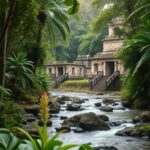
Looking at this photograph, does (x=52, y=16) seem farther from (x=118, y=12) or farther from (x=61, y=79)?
(x=61, y=79)

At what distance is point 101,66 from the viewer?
46.1m

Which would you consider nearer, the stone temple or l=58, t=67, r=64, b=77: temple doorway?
the stone temple

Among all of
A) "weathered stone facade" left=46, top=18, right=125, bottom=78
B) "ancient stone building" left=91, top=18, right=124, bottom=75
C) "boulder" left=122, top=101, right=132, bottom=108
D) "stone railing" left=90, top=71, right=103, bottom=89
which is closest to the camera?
"boulder" left=122, top=101, right=132, bottom=108

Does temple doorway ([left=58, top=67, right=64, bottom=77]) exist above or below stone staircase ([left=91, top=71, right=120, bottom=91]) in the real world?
above

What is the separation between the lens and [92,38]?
62562 mm

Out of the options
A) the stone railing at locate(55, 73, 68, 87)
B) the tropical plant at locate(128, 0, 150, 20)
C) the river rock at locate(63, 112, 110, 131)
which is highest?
the tropical plant at locate(128, 0, 150, 20)

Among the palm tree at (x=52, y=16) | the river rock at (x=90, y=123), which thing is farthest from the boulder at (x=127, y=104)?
the river rock at (x=90, y=123)

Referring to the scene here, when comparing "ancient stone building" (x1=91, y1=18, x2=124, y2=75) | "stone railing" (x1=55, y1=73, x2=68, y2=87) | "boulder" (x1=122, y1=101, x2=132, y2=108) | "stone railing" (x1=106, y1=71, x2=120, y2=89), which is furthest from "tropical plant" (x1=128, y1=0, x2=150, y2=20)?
"stone railing" (x1=55, y1=73, x2=68, y2=87)

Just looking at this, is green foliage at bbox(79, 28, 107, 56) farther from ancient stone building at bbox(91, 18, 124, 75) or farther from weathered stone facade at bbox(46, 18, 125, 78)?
ancient stone building at bbox(91, 18, 124, 75)

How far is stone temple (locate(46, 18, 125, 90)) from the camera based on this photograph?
40350mm

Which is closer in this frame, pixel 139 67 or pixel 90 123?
pixel 90 123

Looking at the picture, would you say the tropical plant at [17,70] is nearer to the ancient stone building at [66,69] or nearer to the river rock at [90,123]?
the river rock at [90,123]

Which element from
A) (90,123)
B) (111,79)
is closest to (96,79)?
(111,79)

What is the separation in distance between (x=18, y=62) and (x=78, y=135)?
8.35 m
